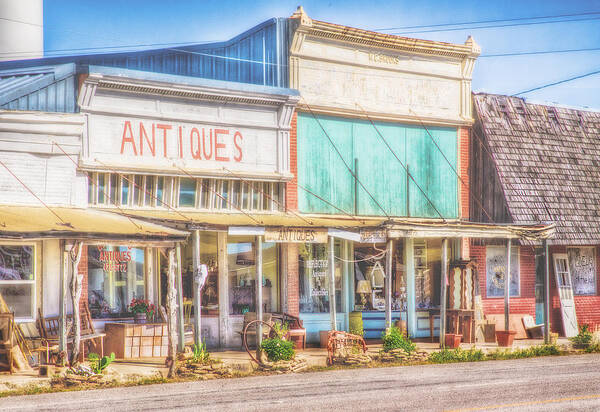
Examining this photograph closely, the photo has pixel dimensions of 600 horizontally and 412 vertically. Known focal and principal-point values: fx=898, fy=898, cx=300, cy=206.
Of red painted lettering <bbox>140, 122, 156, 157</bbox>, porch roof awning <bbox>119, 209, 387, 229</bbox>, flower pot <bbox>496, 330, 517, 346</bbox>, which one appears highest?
red painted lettering <bbox>140, 122, 156, 157</bbox>

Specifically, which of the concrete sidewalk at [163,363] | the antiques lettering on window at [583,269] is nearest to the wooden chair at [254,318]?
the concrete sidewalk at [163,363]

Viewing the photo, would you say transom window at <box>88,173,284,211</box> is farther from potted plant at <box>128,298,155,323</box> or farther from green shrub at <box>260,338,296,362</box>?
green shrub at <box>260,338,296,362</box>

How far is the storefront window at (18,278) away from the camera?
16578mm

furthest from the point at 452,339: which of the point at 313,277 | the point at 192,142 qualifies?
the point at 192,142

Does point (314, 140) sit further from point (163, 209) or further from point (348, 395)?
point (348, 395)

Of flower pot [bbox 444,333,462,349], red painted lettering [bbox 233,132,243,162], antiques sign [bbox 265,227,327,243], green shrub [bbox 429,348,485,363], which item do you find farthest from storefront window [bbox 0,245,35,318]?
flower pot [bbox 444,333,462,349]

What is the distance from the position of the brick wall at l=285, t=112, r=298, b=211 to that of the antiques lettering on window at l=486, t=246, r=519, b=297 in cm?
590

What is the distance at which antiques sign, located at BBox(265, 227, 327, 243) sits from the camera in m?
17.5

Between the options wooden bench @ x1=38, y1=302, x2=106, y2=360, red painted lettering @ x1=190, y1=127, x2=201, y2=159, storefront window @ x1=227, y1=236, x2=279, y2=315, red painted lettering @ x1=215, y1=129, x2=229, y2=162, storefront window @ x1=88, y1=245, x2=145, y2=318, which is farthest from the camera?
storefront window @ x1=227, y1=236, x2=279, y2=315

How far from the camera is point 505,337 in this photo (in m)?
20.6

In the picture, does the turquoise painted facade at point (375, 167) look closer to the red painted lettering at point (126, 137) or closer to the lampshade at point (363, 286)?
the lampshade at point (363, 286)

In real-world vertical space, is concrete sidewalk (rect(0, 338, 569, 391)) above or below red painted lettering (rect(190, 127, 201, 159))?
below

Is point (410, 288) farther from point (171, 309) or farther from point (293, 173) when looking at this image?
point (171, 309)

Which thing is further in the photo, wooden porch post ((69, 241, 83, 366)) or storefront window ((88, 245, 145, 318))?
storefront window ((88, 245, 145, 318))
